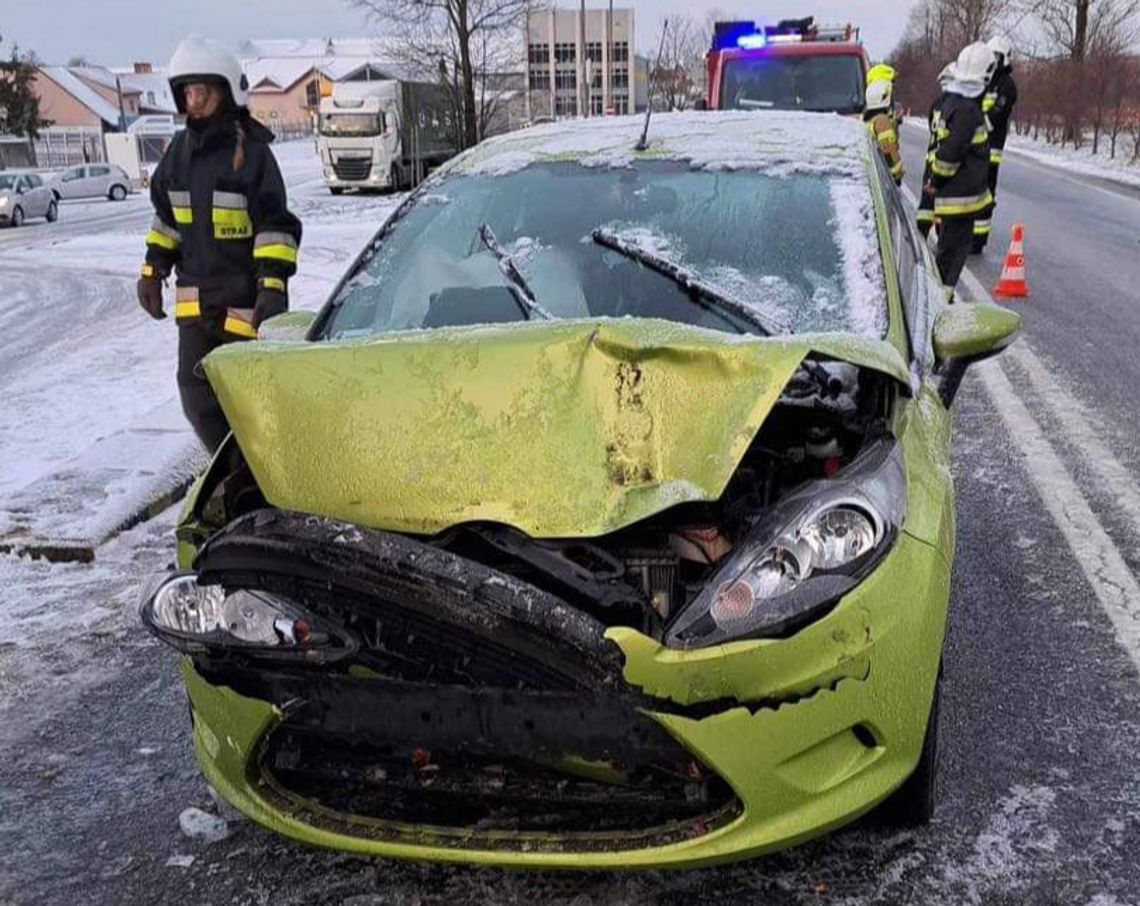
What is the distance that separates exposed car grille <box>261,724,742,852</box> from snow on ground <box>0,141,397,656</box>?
166 cm

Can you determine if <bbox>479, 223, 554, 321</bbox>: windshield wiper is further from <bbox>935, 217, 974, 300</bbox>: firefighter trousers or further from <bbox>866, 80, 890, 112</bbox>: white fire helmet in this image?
<bbox>866, 80, 890, 112</bbox>: white fire helmet

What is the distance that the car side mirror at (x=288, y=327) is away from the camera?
351 centimetres

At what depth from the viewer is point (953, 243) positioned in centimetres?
930

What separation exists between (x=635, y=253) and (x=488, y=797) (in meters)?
1.77

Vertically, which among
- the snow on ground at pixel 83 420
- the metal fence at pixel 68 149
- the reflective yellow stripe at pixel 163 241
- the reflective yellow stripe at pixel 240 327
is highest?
the reflective yellow stripe at pixel 163 241

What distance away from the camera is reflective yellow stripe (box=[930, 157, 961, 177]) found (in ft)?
29.8

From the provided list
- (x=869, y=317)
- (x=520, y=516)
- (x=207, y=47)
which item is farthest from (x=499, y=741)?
(x=207, y=47)

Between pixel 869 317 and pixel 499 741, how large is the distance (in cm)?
162

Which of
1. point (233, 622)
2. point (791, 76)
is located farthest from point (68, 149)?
point (233, 622)

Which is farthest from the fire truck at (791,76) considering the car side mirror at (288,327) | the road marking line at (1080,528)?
the car side mirror at (288,327)

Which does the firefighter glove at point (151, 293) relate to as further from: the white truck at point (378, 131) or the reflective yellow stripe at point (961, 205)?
the white truck at point (378, 131)

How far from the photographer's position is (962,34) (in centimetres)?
5575

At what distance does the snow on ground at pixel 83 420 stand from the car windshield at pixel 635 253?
64.2 inches

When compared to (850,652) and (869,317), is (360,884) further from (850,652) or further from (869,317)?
(869,317)
